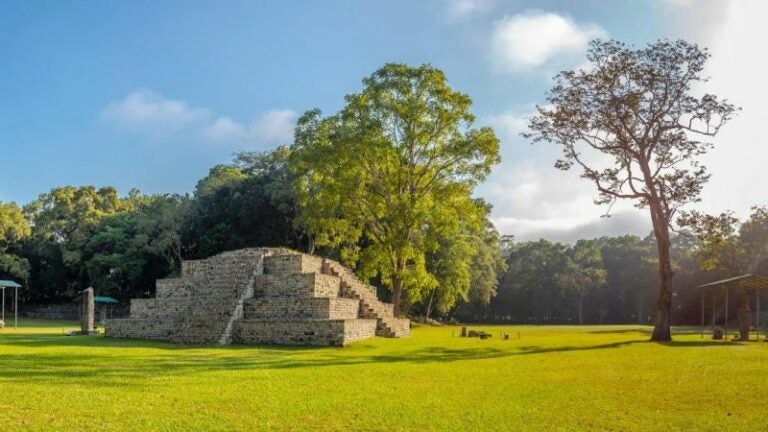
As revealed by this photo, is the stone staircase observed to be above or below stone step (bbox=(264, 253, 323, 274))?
below

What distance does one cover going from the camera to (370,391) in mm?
10945

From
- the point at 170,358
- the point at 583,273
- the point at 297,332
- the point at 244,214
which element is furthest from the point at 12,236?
the point at 583,273

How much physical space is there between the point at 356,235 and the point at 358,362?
59.7 ft

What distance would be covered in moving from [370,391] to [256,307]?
44.9 ft

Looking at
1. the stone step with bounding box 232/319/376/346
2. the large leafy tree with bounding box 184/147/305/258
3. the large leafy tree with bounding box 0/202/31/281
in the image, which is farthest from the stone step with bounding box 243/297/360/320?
the large leafy tree with bounding box 0/202/31/281

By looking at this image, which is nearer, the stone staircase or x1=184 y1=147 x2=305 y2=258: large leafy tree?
the stone staircase

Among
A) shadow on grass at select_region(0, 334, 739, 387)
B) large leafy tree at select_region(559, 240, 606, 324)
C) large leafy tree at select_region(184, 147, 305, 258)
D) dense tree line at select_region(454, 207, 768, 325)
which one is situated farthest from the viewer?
large leafy tree at select_region(559, 240, 606, 324)

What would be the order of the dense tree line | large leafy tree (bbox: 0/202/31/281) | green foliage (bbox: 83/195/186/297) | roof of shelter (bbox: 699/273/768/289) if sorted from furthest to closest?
the dense tree line, large leafy tree (bbox: 0/202/31/281), green foliage (bbox: 83/195/186/297), roof of shelter (bbox: 699/273/768/289)

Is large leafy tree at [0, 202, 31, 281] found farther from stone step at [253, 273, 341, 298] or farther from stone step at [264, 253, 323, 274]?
stone step at [253, 273, 341, 298]

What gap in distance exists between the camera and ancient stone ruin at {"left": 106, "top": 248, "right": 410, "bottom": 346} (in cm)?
2170

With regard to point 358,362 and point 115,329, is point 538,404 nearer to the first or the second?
point 358,362

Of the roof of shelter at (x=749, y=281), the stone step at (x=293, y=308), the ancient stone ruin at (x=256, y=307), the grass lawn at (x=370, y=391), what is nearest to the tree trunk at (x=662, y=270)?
the roof of shelter at (x=749, y=281)

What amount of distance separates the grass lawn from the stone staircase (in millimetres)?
8444

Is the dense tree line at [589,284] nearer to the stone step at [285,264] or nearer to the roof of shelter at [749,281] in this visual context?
the roof of shelter at [749,281]
